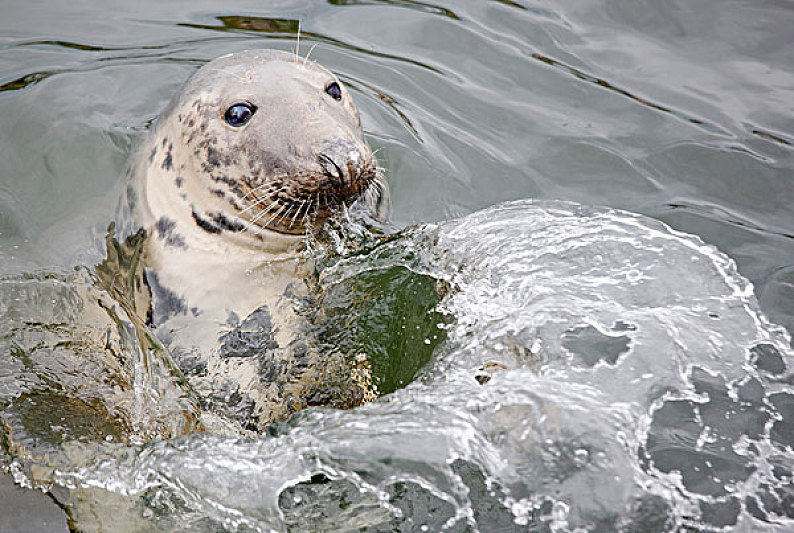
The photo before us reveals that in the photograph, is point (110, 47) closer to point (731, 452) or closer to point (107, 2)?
point (107, 2)

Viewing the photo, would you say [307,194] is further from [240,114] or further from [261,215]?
[240,114]

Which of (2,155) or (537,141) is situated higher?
(537,141)

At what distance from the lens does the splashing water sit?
8.40 feet

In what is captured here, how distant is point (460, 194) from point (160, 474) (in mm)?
2476

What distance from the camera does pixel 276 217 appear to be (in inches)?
→ 137

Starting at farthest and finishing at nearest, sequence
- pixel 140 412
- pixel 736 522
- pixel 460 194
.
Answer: pixel 460 194 < pixel 140 412 < pixel 736 522

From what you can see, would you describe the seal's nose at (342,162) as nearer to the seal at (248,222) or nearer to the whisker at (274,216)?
the seal at (248,222)

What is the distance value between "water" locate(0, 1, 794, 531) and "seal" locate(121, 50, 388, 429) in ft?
0.63

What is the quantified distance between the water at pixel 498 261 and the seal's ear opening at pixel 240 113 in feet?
2.17

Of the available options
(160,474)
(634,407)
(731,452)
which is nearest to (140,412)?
(160,474)

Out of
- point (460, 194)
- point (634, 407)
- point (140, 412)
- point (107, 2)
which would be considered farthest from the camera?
point (107, 2)

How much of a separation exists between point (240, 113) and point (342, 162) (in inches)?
22.4

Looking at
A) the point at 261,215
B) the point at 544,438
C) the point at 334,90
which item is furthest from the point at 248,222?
the point at 544,438

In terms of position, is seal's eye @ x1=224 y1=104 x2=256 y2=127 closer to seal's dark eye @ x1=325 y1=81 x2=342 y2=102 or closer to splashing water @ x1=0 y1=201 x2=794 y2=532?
seal's dark eye @ x1=325 y1=81 x2=342 y2=102
